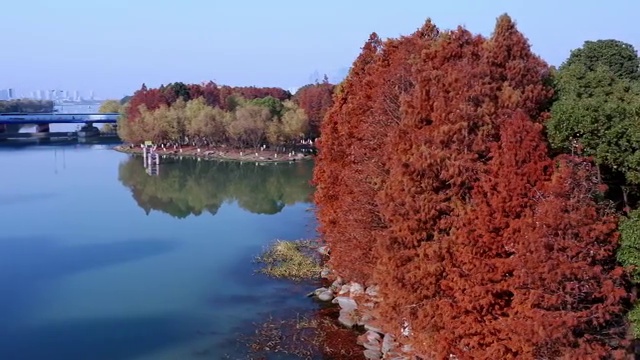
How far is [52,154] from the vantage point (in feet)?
121

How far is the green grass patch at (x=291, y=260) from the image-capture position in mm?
12234

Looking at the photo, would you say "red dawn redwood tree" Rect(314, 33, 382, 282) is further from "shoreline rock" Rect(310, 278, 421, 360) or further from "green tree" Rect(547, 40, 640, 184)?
"green tree" Rect(547, 40, 640, 184)

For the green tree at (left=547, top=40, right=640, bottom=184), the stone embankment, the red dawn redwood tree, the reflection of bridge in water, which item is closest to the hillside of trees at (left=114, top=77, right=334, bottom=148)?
the reflection of bridge in water

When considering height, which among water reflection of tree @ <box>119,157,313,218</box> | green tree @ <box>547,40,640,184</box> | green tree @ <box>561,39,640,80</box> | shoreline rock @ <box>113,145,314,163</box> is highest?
green tree @ <box>561,39,640,80</box>

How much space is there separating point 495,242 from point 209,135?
31.1 m

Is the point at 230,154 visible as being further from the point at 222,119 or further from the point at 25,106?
the point at 25,106

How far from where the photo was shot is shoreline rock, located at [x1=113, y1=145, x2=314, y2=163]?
32.8m

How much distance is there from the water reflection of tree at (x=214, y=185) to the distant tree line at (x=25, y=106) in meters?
37.2

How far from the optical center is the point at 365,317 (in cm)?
941

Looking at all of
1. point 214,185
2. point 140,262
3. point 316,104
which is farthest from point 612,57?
point 316,104

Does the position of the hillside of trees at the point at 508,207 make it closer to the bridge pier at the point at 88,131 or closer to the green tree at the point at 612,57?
the green tree at the point at 612,57

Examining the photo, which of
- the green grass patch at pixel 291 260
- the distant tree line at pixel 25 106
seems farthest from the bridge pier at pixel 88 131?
the green grass patch at pixel 291 260

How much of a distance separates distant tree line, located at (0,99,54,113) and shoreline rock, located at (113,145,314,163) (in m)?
31.9

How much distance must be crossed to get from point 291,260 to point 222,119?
23.1 m
